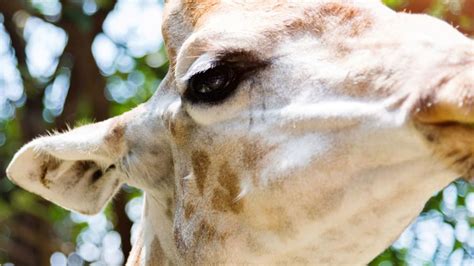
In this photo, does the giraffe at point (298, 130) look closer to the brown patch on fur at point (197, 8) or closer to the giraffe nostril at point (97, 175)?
the brown patch on fur at point (197, 8)

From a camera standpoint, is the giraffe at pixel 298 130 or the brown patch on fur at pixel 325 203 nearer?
the giraffe at pixel 298 130

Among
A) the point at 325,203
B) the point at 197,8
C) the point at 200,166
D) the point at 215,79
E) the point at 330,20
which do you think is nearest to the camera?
the point at 325,203

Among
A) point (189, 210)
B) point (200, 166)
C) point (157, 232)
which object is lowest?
point (157, 232)

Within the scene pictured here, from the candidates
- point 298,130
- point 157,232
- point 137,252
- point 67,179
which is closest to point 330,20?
point 298,130

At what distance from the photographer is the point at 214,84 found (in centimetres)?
322

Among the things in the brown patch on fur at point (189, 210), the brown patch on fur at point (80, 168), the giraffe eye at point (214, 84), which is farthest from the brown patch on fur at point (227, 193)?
the brown patch on fur at point (80, 168)

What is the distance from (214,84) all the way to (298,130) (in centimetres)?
39

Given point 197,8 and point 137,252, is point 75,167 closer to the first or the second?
point 137,252

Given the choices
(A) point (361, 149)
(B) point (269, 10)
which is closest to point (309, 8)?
(B) point (269, 10)

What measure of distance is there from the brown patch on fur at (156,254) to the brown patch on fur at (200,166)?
442 mm

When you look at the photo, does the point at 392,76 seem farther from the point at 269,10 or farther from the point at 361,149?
the point at 269,10

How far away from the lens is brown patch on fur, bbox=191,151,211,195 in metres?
3.32

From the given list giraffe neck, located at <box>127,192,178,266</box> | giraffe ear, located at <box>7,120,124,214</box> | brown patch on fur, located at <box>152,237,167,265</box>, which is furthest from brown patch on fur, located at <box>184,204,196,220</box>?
giraffe ear, located at <box>7,120,124,214</box>

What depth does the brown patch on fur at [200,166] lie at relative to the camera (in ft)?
10.9
